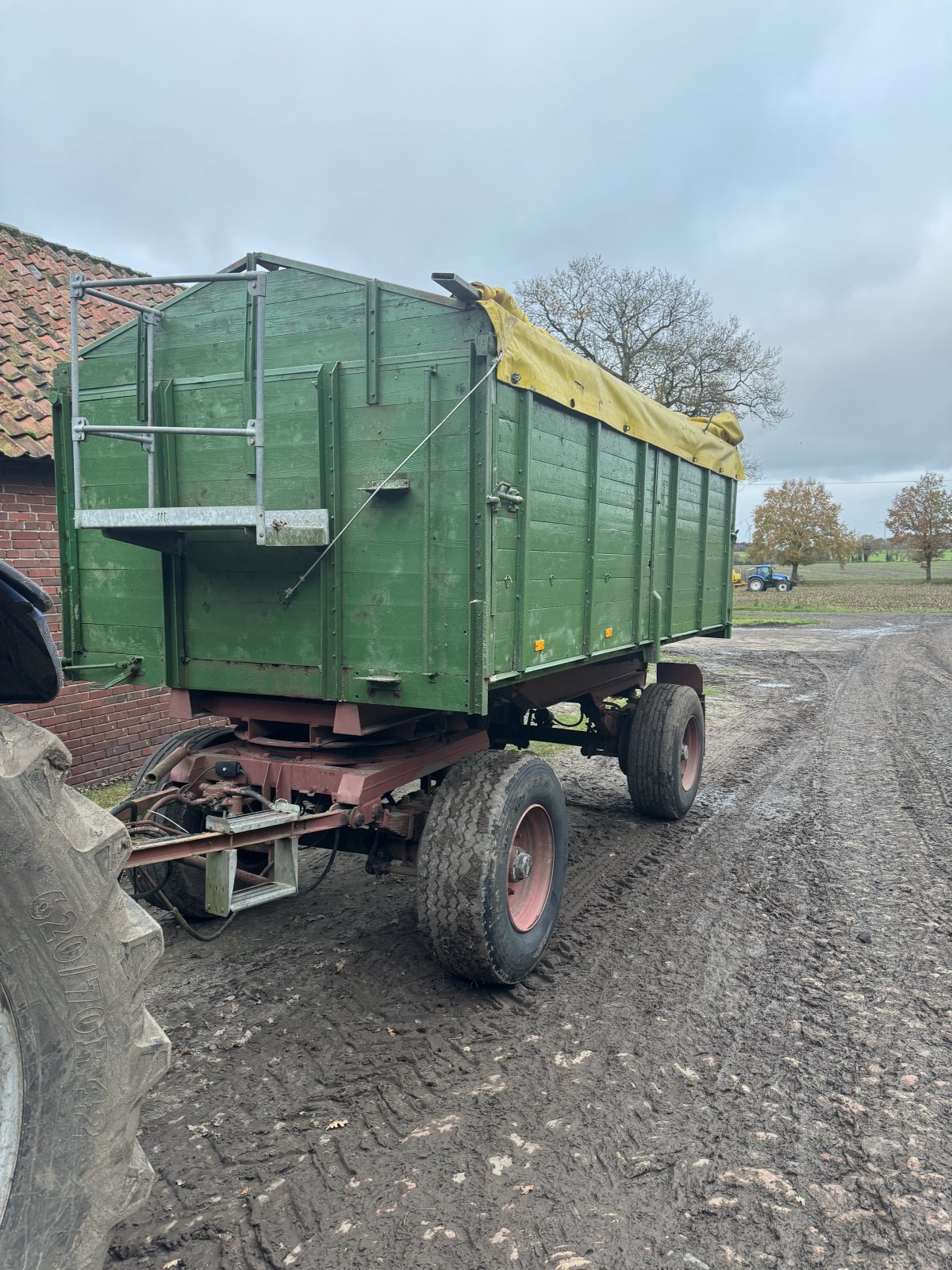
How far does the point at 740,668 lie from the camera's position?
17.0 m

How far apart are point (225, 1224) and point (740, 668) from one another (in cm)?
1577

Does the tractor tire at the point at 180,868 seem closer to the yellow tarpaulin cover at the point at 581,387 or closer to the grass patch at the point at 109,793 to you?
the grass patch at the point at 109,793

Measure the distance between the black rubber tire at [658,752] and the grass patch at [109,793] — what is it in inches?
156

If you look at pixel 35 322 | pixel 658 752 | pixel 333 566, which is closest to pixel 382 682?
pixel 333 566

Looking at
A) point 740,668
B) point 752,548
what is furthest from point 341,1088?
point 752,548

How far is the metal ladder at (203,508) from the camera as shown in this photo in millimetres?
3320

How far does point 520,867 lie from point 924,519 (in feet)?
183

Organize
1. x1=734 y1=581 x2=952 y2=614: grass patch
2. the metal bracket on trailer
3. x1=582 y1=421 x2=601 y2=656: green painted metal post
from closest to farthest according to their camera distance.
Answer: the metal bracket on trailer → x1=582 y1=421 x2=601 y2=656: green painted metal post → x1=734 y1=581 x2=952 y2=614: grass patch

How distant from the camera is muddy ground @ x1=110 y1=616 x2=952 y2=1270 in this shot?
97.8 inches

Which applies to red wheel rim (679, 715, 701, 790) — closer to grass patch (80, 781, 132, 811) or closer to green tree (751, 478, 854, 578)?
grass patch (80, 781, 132, 811)

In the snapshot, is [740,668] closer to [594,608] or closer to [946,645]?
[946,645]

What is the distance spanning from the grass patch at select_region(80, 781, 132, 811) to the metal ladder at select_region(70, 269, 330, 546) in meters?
3.49

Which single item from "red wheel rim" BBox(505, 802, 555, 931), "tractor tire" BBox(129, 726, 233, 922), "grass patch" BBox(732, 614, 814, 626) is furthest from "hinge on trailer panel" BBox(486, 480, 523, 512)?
"grass patch" BBox(732, 614, 814, 626)

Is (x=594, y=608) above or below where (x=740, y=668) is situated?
above
